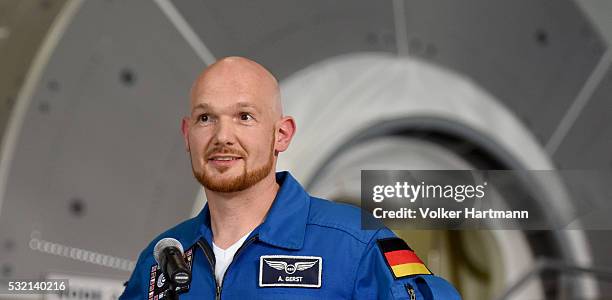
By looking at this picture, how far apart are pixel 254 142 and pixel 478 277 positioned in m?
1.73

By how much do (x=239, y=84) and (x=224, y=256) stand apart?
31 centimetres

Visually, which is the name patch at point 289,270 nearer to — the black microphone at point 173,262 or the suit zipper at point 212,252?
the suit zipper at point 212,252

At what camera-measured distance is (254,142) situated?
61.7 inches

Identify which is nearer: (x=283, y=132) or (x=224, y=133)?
(x=224, y=133)

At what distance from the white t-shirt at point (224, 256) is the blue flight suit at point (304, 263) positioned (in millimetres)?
19

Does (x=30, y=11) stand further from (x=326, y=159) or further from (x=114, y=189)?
(x=326, y=159)

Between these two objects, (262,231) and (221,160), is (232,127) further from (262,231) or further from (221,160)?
(262,231)

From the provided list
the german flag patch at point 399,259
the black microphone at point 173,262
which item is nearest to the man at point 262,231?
the german flag patch at point 399,259

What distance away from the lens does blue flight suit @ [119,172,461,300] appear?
1518mm

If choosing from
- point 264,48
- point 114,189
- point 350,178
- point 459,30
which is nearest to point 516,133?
point 459,30

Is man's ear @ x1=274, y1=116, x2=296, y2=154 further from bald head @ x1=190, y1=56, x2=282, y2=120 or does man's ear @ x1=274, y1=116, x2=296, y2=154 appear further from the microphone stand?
the microphone stand

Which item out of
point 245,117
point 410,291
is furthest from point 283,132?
point 410,291

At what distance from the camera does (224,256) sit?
1632 millimetres

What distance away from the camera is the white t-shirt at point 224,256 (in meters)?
1.62
